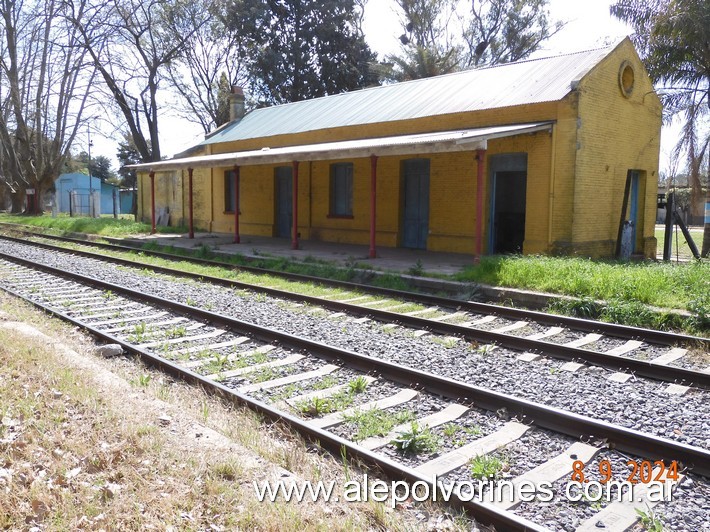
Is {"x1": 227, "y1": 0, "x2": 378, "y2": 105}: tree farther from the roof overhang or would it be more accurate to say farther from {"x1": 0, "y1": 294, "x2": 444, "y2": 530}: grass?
{"x1": 0, "y1": 294, "x2": 444, "y2": 530}: grass

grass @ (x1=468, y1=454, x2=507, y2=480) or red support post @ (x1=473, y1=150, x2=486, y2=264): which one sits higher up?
red support post @ (x1=473, y1=150, x2=486, y2=264)

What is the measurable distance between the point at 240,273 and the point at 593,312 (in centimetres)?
746

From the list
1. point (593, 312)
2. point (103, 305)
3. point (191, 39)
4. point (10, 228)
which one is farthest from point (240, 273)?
point (191, 39)

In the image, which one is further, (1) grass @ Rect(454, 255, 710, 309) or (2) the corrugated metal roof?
(2) the corrugated metal roof

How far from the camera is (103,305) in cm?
916

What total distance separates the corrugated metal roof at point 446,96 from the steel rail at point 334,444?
1082cm

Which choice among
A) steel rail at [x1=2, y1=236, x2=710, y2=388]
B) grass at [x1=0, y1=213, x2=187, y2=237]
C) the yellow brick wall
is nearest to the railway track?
steel rail at [x1=2, y1=236, x2=710, y2=388]

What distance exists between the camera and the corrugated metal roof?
14.4 meters

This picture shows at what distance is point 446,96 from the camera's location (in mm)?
16750

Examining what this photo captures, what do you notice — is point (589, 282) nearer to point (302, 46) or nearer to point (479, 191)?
point (479, 191)

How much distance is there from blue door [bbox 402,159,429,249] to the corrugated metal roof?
4.83 ft

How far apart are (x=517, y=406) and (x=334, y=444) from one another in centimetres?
159

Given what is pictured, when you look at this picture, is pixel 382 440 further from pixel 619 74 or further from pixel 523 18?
pixel 523 18

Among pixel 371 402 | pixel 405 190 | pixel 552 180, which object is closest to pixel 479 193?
pixel 552 180
